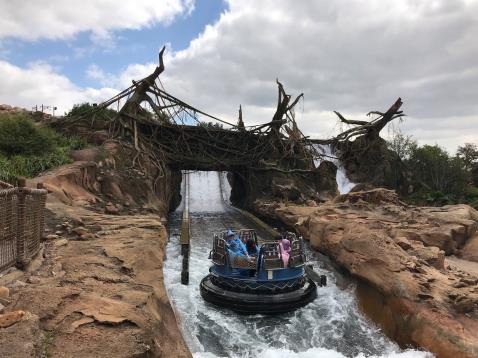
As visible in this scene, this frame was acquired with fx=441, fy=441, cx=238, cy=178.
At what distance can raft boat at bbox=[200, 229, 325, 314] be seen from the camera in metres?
10.0

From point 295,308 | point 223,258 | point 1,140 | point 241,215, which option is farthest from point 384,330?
point 241,215

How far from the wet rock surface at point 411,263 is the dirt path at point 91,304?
4759 millimetres

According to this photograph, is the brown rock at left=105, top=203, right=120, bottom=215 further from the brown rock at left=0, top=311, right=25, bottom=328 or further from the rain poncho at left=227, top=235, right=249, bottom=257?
the brown rock at left=0, top=311, right=25, bottom=328

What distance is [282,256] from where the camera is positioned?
10.6m

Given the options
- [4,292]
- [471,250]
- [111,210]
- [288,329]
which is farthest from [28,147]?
[471,250]

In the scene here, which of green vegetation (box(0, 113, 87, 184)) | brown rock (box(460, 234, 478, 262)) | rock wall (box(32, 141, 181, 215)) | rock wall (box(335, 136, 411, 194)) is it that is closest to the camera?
brown rock (box(460, 234, 478, 262))

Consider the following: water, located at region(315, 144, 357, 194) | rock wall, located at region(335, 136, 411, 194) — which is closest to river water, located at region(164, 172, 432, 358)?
water, located at region(315, 144, 357, 194)

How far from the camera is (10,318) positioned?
400 cm

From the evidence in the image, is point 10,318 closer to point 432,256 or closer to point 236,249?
point 236,249

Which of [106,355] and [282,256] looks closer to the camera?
A: [106,355]

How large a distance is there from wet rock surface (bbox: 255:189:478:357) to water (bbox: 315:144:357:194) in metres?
10.6

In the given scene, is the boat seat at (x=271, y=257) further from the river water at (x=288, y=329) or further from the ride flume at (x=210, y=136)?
the ride flume at (x=210, y=136)

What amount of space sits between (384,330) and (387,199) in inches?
394

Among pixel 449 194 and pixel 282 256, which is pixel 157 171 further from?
pixel 449 194
